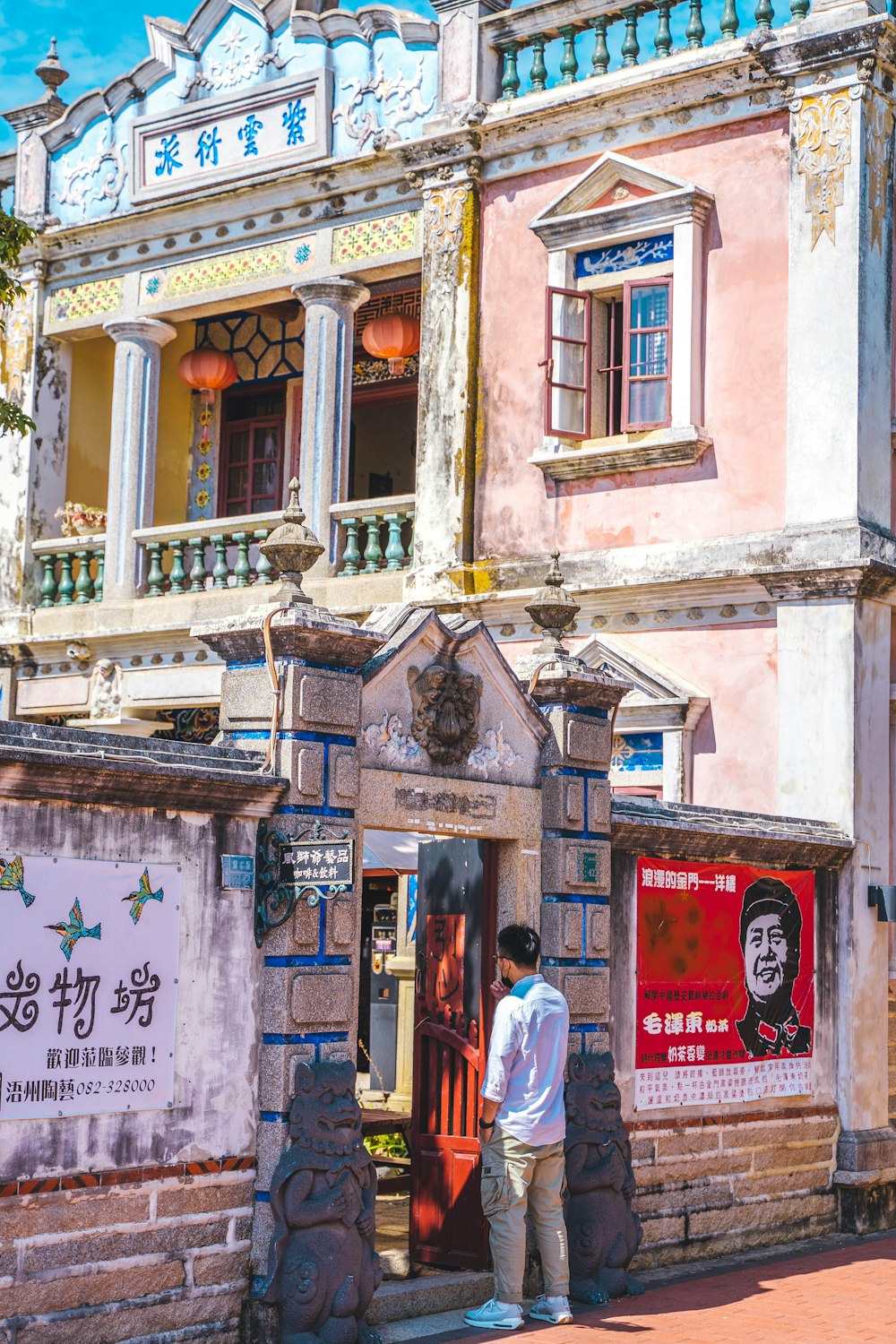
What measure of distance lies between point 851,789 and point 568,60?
587 centimetres

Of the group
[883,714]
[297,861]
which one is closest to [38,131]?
[883,714]

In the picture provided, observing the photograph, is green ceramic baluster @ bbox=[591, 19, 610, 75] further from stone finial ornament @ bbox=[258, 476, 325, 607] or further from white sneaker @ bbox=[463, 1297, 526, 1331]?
white sneaker @ bbox=[463, 1297, 526, 1331]

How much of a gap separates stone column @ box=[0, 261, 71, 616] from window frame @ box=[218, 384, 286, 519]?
1504 mm

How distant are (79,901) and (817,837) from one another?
218 inches

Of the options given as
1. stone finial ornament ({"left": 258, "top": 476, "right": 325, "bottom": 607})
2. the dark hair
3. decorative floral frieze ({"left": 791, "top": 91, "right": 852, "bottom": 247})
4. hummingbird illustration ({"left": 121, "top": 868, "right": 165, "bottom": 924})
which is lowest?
the dark hair

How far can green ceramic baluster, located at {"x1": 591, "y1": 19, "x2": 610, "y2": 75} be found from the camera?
13.3 m

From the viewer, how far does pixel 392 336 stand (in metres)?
14.9

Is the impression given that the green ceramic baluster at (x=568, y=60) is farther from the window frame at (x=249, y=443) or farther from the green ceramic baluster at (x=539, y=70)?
the window frame at (x=249, y=443)

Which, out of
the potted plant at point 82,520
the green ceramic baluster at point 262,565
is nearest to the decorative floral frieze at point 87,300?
the potted plant at point 82,520

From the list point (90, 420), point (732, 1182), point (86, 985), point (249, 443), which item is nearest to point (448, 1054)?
point (732, 1182)

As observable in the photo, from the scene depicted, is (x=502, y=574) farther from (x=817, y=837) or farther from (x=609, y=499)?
(x=817, y=837)

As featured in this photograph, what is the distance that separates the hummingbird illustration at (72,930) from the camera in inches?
268

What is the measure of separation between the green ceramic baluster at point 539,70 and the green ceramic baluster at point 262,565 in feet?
13.0

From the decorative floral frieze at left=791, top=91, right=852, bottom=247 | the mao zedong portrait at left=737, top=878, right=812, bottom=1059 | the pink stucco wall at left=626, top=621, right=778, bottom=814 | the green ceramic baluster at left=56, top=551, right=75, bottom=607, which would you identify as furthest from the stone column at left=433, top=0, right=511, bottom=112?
the mao zedong portrait at left=737, top=878, right=812, bottom=1059
